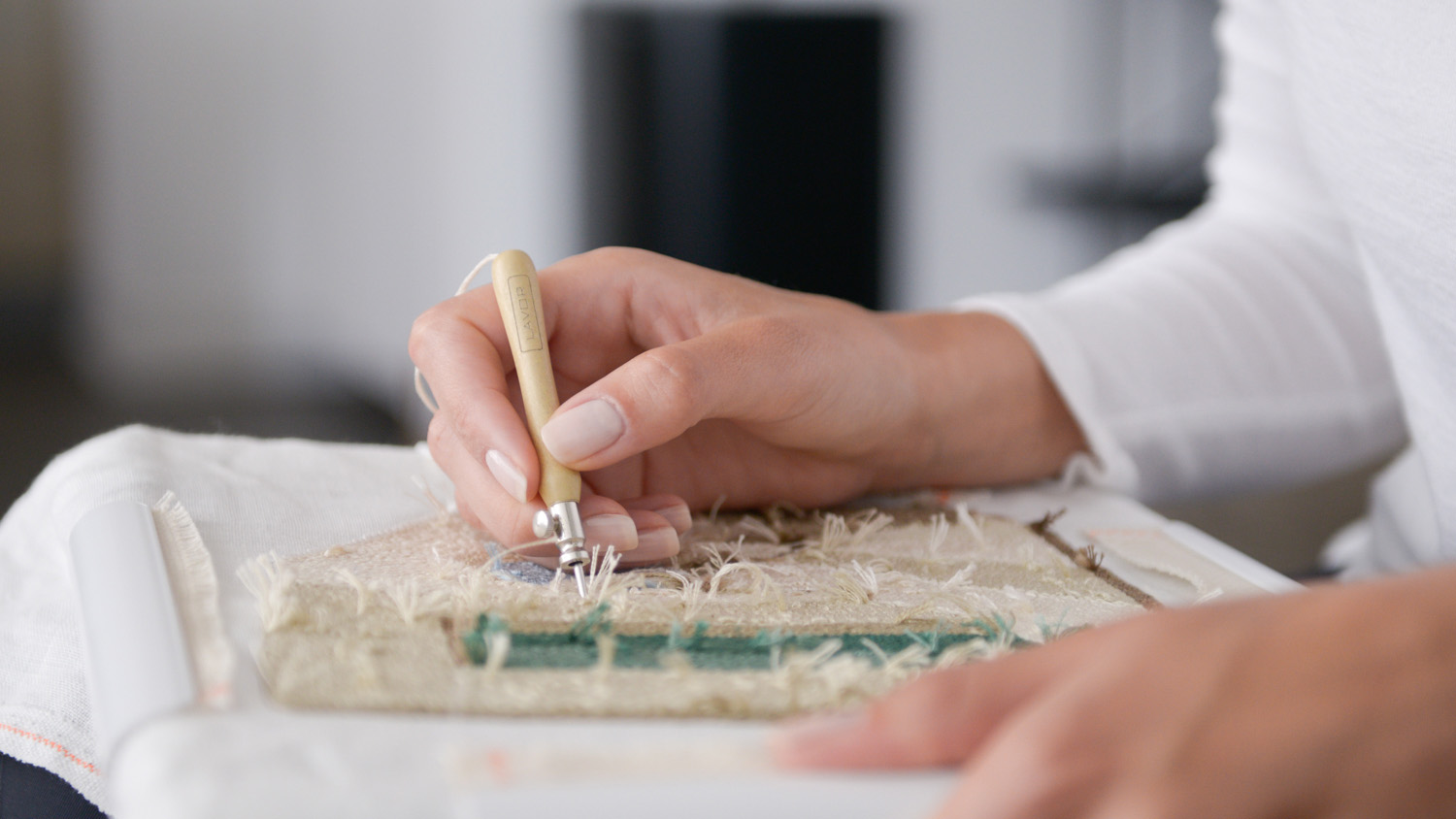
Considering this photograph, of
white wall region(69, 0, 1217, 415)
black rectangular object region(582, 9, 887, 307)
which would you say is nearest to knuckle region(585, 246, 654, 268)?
black rectangular object region(582, 9, 887, 307)

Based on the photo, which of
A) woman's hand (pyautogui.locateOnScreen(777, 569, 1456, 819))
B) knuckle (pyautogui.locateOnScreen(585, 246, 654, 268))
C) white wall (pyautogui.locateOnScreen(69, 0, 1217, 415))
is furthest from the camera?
white wall (pyautogui.locateOnScreen(69, 0, 1217, 415))

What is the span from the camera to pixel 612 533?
17.0 inches

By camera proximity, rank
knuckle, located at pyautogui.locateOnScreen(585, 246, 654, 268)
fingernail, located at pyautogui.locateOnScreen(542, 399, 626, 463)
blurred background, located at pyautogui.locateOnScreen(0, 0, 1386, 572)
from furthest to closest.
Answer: blurred background, located at pyautogui.locateOnScreen(0, 0, 1386, 572) < knuckle, located at pyautogui.locateOnScreen(585, 246, 654, 268) < fingernail, located at pyautogui.locateOnScreen(542, 399, 626, 463)

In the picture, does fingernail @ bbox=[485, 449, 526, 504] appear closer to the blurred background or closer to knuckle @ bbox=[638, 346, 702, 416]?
knuckle @ bbox=[638, 346, 702, 416]

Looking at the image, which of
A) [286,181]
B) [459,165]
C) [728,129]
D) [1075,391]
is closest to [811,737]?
[1075,391]

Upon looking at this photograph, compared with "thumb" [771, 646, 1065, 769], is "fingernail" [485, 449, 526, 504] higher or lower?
lower

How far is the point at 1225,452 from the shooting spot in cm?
67

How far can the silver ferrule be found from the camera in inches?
16.0

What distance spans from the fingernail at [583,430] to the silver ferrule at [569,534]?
0.02 meters

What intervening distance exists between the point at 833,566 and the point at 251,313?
324cm

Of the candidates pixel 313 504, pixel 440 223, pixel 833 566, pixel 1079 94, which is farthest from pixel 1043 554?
pixel 440 223

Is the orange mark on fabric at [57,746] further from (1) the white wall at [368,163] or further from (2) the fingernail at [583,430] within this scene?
(1) the white wall at [368,163]

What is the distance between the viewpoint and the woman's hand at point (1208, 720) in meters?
0.21

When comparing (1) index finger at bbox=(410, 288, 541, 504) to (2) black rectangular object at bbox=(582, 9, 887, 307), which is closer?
(1) index finger at bbox=(410, 288, 541, 504)
